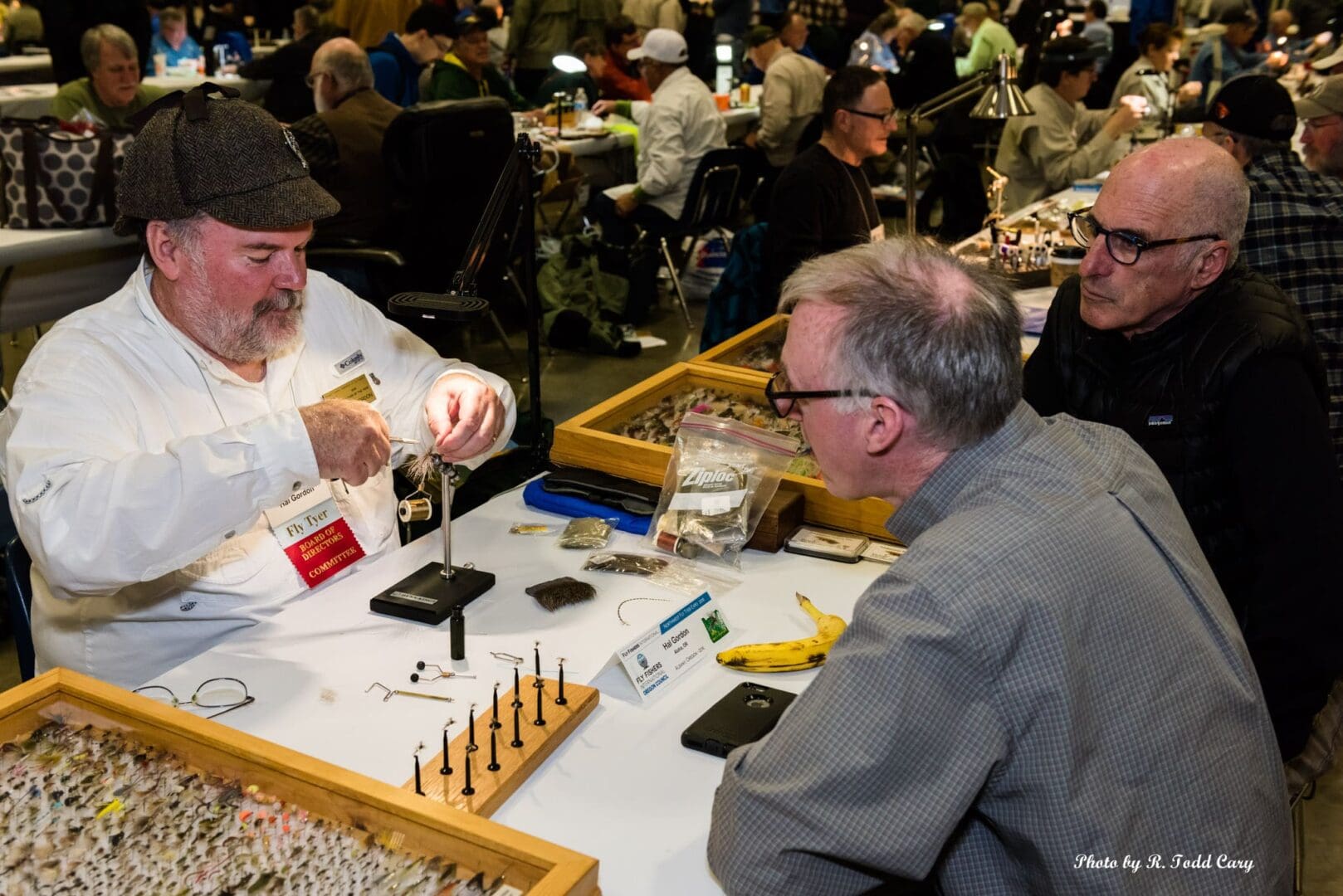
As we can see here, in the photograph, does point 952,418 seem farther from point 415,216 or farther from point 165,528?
point 415,216

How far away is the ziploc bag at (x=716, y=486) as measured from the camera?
232 centimetres

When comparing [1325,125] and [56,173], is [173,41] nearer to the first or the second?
[56,173]

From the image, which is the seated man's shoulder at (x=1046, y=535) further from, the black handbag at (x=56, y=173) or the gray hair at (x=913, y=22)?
the gray hair at (x=913, y=22)

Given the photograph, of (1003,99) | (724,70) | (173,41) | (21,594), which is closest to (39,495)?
(21,594)

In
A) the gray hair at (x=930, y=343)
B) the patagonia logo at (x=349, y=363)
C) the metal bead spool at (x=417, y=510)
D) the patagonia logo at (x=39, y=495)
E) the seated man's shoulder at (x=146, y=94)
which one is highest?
the gray hair at (x=930, y=343)

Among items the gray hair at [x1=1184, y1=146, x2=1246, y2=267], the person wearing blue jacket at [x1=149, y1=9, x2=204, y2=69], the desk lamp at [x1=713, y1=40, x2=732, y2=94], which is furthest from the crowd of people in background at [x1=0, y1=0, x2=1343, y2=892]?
the person wearing blue jacket at [x1=149, y1=9, x2=204, y2=69]

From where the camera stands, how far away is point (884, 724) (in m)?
1.23

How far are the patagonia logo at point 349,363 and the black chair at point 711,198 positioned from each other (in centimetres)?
453

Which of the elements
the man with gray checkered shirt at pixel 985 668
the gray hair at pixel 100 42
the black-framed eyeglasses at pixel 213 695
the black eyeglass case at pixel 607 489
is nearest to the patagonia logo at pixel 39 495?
the black-framed eyeglasses at pixel 213 695

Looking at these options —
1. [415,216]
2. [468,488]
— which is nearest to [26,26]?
[415,216]

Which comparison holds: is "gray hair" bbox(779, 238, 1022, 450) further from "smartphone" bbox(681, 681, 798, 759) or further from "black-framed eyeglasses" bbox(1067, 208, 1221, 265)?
"black-framed eyeglasses" bbox(1067, 208, 1221, 265)

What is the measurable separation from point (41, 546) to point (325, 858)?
30.5 inches

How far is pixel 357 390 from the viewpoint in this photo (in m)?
2.48

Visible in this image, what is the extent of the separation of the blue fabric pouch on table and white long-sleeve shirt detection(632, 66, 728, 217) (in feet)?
15.4
